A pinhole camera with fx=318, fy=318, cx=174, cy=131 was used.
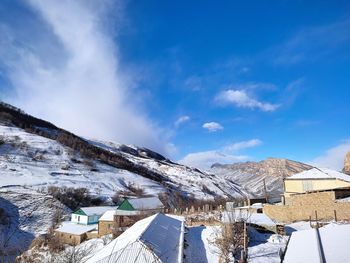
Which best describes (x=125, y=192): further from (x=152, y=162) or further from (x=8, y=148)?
(x=152, y=162)

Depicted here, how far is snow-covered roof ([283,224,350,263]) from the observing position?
38.4ft

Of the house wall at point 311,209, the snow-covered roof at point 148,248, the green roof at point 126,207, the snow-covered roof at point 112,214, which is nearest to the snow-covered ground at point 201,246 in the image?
the snow-covered roof at point 148,248

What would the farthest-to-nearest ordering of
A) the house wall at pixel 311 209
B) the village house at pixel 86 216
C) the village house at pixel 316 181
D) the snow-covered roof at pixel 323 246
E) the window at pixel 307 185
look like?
1. the village house at pixel 86 216
2. the window at pixel 307 185
3. the village house at pixel 316 181
4. the house wall at pixel 311 209
5. the snow-covered roof at pixel 323 246

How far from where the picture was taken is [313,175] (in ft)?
150

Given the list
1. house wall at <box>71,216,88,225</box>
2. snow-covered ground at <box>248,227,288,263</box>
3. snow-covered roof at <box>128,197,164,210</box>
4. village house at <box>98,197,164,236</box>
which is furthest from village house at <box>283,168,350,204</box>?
house wall at <box>71,216,88,225</box>

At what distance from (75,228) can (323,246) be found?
44389mm

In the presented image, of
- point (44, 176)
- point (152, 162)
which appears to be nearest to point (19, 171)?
point (44, 176)

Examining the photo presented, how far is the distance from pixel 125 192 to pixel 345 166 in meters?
61.0

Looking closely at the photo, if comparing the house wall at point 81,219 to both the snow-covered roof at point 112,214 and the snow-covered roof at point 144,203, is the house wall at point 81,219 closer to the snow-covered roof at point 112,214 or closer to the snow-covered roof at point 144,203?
the snow-covered roof at point 112,214

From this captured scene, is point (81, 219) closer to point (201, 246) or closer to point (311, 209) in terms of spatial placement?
point (201, 246)

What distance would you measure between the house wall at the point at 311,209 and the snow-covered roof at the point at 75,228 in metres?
27.2

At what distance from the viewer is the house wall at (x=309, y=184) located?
4290cm

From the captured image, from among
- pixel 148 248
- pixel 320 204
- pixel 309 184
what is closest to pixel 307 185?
pixel 309 184

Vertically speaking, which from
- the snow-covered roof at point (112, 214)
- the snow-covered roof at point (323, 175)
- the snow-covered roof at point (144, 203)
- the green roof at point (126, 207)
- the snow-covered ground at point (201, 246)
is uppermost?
the snow-covered roof at point (323, 175)
